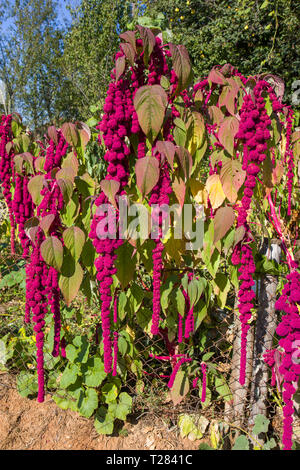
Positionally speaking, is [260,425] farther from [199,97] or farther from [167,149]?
[199,97]

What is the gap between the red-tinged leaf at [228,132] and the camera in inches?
52.4

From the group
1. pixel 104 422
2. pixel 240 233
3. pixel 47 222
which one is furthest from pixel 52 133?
pixel 104 422

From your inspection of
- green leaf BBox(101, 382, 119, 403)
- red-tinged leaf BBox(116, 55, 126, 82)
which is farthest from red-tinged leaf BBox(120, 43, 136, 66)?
green leaf BBox(101, 382, 119, 403)

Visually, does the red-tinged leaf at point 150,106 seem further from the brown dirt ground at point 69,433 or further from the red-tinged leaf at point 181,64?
the brown dirt ground at point 69,433

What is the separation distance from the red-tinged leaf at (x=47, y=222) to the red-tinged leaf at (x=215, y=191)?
23.7 inches

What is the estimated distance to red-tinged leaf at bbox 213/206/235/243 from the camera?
4.24 ft

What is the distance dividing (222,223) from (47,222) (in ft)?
1.96

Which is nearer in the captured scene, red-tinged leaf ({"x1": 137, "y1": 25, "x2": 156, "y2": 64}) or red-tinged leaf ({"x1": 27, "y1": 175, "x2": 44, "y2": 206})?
red-tinged leaf ({"x1": 137, "y1": 25, "x2": 156, "y2": 64})

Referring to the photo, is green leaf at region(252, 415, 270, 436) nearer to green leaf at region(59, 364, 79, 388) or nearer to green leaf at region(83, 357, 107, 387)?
green leaf at region(83, 357, 107, 387)

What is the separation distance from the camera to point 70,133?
4.81 ft

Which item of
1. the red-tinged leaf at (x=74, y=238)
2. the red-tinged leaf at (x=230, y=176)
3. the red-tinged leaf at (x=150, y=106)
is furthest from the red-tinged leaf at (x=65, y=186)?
the red-tinged leaf at (x=230, y=176)

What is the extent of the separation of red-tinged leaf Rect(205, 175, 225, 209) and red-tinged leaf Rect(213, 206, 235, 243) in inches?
5.0
